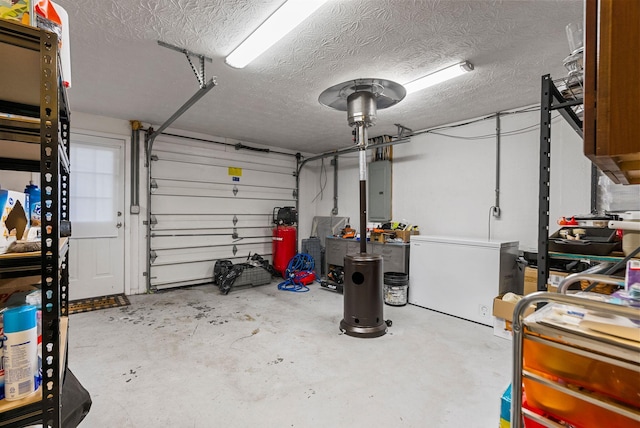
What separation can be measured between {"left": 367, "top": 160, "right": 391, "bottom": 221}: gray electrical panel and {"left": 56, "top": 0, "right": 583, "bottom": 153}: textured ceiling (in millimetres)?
1304

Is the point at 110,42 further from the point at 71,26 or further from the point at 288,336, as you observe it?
the point at 288,336

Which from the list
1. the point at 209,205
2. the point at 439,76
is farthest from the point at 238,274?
the point at 439,76

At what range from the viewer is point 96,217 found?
13.3 ft

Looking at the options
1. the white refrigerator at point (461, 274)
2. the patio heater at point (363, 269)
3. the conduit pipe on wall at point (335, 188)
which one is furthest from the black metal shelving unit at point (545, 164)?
the conduit pipe on wall at point (335, 188)

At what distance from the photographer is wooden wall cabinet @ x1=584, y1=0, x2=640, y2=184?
450mm

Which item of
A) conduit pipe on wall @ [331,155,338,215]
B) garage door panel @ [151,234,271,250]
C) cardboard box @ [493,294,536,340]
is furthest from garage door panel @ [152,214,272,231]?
cardboard box @ [493,294,536,340]

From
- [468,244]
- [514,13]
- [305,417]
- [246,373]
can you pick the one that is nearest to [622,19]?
[514,13]

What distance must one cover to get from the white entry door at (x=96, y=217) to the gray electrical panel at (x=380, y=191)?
3.90 m

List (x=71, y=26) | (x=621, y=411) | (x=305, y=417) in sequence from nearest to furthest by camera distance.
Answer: (x=621, y=411) → (x=305, y=417) → (x=71, y=26)

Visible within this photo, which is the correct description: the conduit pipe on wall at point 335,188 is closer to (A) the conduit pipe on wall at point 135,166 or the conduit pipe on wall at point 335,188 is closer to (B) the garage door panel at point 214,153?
(B) the garage door panel at point 214,153

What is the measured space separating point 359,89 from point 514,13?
1408mm

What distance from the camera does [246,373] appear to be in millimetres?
2244

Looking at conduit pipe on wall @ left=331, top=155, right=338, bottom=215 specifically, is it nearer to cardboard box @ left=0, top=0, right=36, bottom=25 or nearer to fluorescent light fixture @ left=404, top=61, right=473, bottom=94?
fluorescent light fixture @ left=404, top=61, right=473, bottom=94

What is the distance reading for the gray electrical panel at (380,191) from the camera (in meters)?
5.02
